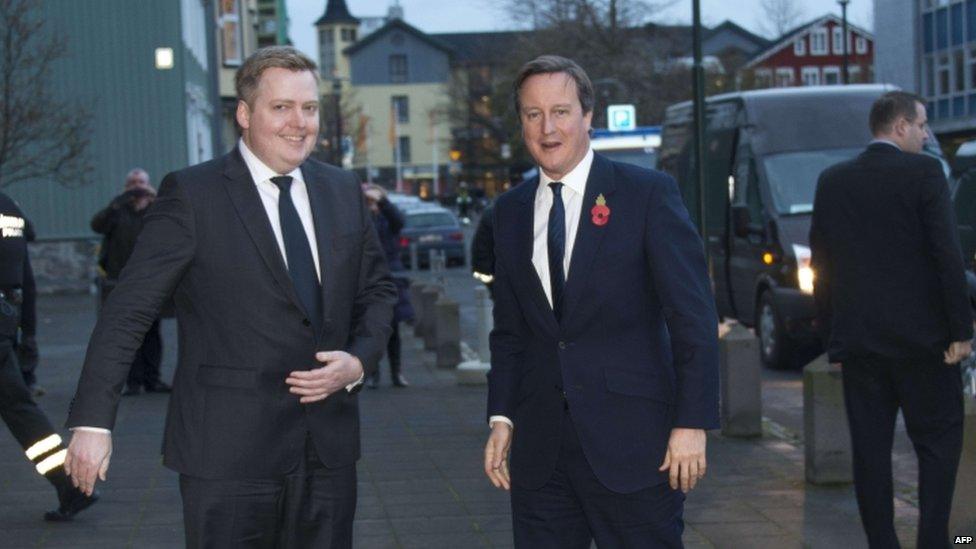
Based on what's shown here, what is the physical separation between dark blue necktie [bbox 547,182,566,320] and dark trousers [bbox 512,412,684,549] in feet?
1.05

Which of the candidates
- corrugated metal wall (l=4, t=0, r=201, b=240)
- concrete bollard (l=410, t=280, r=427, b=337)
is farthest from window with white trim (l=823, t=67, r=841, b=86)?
concrete bollard (l=410, t=280, r=427, b=337)

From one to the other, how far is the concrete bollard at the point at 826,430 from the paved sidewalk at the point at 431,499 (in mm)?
136

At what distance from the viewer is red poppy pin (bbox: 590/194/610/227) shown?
432cm

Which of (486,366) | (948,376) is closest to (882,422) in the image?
(948,376)

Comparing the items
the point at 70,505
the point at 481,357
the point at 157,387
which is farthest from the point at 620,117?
the point at 70,505

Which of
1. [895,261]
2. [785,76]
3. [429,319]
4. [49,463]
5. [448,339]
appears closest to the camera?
[895,261]

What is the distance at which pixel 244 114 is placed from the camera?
4.38m

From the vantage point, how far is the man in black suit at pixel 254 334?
4.20 metres

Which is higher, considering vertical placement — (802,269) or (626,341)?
(626,341)

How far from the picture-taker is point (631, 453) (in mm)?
4262

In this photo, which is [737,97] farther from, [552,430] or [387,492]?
[552,430]

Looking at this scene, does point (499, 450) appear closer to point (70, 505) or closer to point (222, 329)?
point (222, 329)

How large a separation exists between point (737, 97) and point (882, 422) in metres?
10.9

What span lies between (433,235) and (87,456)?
36.8m
